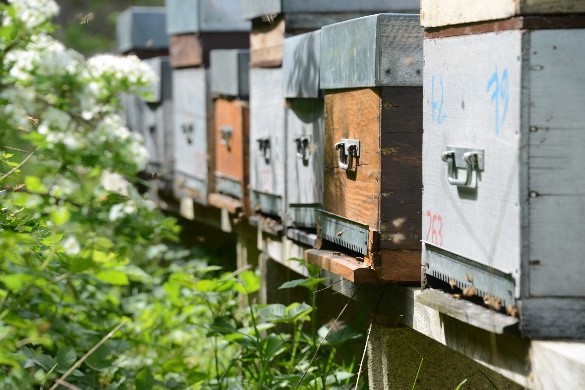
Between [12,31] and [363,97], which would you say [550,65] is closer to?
[363,97]

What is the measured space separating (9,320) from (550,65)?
1.66 m

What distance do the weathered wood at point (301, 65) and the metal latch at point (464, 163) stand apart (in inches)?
59.3

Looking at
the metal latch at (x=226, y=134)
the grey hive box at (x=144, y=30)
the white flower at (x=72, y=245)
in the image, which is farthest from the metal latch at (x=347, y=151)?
the grey hive box at (x=144, y=30)

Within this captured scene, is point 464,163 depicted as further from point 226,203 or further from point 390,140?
point 226,203

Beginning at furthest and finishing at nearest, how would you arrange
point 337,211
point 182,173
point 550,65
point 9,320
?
point 182,173, point 337,211, point 9,320, point 550,65

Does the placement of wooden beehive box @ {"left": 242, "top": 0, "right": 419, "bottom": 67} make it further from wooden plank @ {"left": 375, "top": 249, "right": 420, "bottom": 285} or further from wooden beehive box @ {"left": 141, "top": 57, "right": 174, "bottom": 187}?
wooden beehive box @ {"left": 141, "top": 57, "right": 174, "bottom": 187}

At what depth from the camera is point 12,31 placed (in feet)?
17.4

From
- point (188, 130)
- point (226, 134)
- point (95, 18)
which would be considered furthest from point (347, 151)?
point (95, 18)

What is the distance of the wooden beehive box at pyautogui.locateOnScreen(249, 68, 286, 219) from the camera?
19.2ft

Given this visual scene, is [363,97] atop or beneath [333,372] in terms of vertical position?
atop

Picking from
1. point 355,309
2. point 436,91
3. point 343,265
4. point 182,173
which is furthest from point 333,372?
point 182,173

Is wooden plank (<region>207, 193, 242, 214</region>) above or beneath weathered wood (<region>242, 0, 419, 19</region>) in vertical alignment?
beneath

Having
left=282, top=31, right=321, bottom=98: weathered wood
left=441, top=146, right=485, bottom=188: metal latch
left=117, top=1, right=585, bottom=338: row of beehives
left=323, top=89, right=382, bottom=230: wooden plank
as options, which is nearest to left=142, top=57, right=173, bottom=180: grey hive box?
left=117, top=1, right=585, bottom=338: row of beehives

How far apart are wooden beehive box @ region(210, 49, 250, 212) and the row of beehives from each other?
0.07 ft
